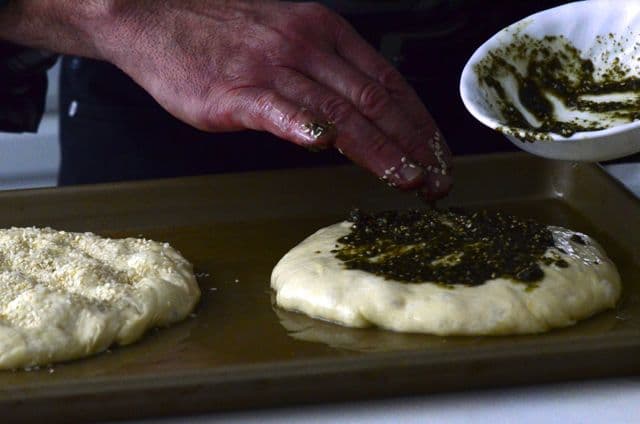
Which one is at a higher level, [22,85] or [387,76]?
[387,76]

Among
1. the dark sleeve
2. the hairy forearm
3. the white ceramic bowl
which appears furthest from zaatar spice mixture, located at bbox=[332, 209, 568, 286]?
the dark sleeve

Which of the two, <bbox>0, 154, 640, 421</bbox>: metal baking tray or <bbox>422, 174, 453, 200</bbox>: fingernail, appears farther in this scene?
<bbox>422, 174, 453, 200</bbox>: fingernail

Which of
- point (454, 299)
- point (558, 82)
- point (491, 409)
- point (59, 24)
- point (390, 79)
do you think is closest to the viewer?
point (491, 409)

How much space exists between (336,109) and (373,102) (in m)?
0.06

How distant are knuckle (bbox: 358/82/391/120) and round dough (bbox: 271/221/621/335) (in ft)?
0.70

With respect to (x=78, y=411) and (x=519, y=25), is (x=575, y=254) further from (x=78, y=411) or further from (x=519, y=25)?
(x=78, y=411)

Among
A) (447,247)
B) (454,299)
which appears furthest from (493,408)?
(447,247)

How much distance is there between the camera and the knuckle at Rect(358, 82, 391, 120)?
1410 mm

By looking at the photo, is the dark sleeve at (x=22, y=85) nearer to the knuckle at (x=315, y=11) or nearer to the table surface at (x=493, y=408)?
the knuckle at (x=315, y=11)

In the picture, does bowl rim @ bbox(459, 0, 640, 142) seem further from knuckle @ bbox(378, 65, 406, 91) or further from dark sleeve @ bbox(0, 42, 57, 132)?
dark sleeve @ bbox(0, 42, 57, 132)

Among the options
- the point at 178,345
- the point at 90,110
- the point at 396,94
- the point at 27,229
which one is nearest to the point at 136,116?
the point at 90,110

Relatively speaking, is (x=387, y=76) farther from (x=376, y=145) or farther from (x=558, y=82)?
(x=558, y=82)

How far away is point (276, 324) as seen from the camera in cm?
129

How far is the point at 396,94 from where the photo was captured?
4.77 ft
